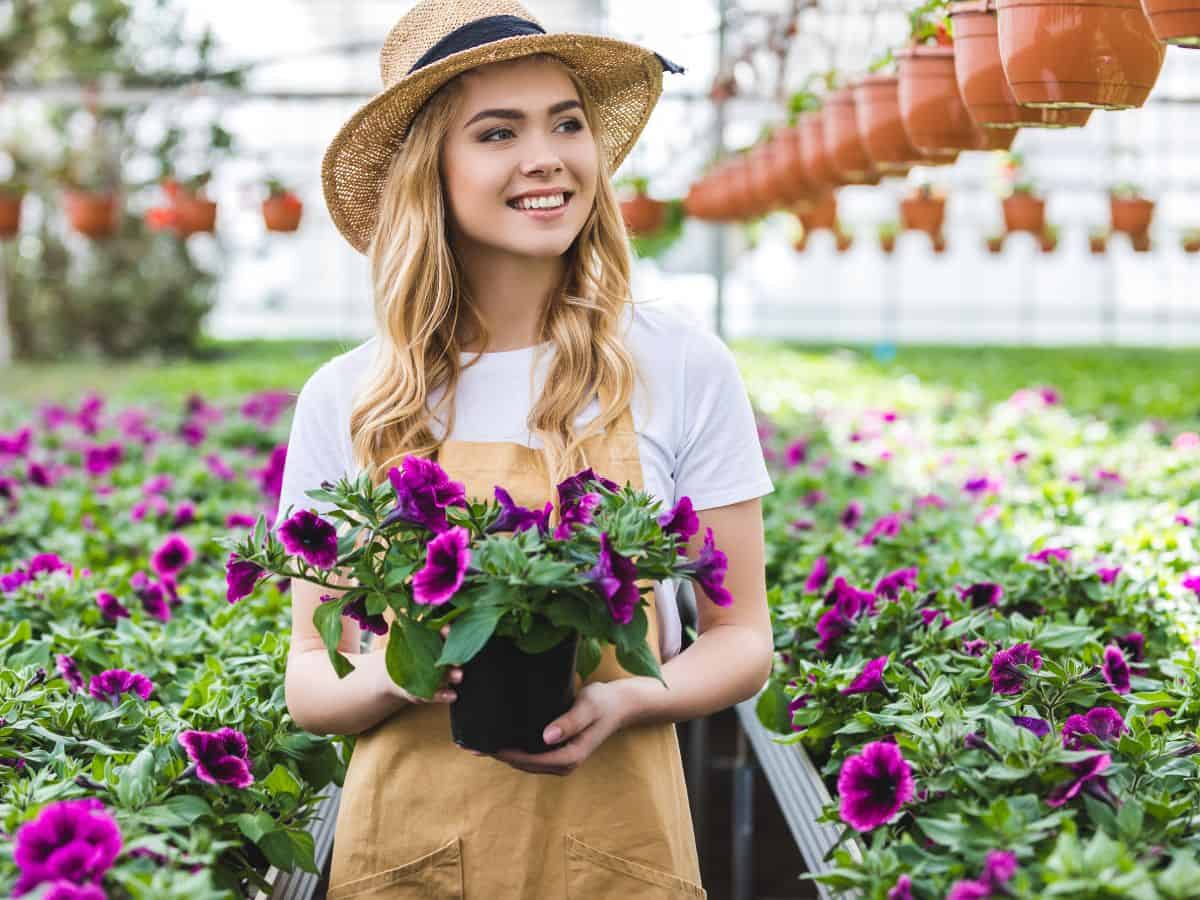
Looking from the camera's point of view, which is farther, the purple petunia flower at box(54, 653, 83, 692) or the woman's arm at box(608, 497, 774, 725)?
the purple petunia flower at box(54, 653, 83, 692)

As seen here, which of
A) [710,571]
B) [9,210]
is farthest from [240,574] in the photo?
[9,210]

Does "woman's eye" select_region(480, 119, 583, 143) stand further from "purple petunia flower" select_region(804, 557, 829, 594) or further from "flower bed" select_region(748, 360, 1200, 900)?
"purple petunia flower" select_region(804, 557, 829, 594)

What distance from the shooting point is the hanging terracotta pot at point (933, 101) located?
2555 mm

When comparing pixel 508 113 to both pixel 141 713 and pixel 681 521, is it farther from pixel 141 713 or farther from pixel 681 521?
pixel 141 713

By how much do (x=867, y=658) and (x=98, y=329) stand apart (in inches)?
579

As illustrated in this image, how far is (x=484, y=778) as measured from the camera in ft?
5.09

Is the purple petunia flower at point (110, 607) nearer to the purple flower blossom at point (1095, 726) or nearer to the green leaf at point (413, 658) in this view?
the green leaf at point (413, 658)

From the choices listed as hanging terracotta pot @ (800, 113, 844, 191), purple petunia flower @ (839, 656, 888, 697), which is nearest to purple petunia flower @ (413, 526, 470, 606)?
purple petunia flower @ (839, 656, 888, 697)

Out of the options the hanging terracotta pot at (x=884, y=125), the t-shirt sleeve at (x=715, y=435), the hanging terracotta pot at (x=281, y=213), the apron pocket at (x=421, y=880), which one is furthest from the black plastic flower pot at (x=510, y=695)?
the hanging terracotta pot at (x=281, y=213)

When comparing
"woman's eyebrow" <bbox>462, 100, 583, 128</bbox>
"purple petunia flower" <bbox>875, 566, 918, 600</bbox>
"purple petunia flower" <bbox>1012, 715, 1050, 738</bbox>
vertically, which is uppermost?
"woman's eyebrow" <bbox>462, 100, 583, 128</bbox>

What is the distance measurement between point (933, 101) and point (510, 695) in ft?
5.28

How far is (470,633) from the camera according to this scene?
1.27 metres

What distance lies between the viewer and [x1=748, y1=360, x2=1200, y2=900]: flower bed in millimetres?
1352

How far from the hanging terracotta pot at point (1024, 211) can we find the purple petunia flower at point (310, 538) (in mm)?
8576
